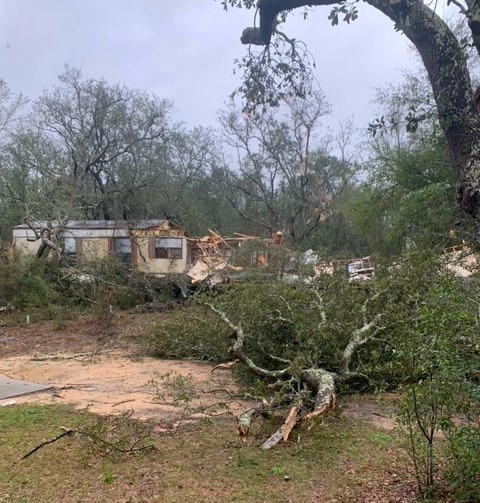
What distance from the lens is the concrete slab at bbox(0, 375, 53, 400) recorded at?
692 centimetres

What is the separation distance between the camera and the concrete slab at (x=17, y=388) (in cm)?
692

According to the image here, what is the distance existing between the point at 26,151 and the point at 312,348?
60.5 feet

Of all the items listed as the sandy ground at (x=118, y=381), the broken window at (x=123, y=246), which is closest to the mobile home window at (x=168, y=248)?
the broken window at (x=123, y=246)

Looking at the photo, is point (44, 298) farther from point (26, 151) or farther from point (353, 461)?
point (353, 461)

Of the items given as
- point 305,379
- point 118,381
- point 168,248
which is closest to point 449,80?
point 305,379

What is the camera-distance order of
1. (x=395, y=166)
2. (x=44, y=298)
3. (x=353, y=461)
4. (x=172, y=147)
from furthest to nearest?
(x=172, y=147)
(x=395, y=166)
(x=44, y=298)
(x=353, y=461)

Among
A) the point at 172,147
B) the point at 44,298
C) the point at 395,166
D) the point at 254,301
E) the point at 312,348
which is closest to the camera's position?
the point at 312,348

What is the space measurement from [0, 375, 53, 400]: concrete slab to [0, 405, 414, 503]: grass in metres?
2.04

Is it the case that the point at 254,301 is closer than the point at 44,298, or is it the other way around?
the point at 254,301

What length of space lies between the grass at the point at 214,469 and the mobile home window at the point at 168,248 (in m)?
→ 13.7

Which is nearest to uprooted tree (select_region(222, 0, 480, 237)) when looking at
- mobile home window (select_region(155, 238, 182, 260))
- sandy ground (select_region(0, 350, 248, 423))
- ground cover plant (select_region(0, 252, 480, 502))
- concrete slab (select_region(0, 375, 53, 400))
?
ground cover plant (select_region(0, 252, 480, 502))

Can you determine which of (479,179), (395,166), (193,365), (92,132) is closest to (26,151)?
(92,132)

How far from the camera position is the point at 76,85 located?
25.4 meters

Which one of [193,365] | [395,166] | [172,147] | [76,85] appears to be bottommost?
[193,365]
